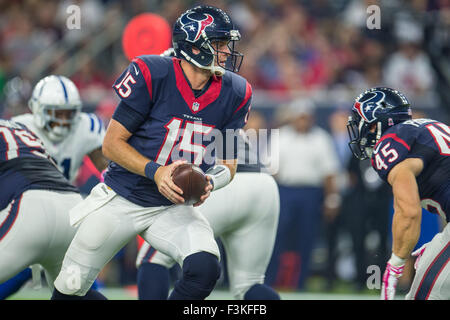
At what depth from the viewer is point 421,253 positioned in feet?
13.8

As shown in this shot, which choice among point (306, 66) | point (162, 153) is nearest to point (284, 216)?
point (306, 66)

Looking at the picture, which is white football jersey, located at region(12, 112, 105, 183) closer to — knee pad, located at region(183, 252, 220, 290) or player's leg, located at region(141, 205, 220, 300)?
player's leg, located at region(141, 205, 220, 300)

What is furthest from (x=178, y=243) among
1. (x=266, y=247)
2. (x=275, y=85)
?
(x=275, y=85)

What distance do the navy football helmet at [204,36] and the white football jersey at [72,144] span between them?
135 cm

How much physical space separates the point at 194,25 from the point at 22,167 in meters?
1.27

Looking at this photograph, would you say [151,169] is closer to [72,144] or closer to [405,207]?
[405,207]

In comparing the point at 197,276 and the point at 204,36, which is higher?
the point at 204,36

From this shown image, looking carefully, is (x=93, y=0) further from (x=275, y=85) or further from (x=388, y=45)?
(x=388, y=45)

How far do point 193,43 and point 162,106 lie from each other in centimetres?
38

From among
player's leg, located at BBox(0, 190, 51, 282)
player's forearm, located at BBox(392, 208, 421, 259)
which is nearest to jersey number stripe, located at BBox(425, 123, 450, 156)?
player's forearm, located at BBox(392, 208, 421, 259)

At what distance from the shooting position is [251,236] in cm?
481
